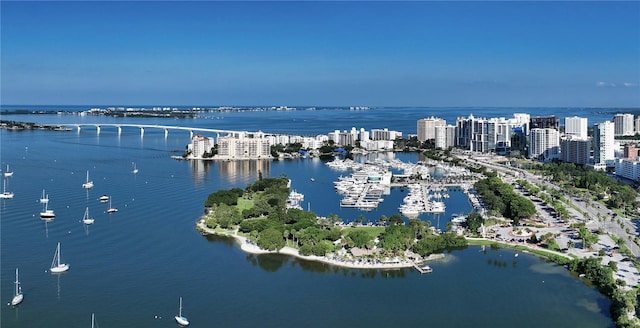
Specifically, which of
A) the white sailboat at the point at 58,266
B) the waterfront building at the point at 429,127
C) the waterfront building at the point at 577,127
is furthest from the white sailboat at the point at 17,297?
the waterfront building at the point at 577,127

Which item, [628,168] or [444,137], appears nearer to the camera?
[628,168]

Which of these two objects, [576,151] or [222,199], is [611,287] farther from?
[576,151]

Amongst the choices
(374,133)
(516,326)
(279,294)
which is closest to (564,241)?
(516,326)

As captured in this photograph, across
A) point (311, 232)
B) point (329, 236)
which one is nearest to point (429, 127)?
point (329, 236)

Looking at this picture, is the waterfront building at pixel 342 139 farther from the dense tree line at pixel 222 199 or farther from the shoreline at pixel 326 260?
the shoreline at pixel 326 260

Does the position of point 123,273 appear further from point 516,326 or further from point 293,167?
point 293,167

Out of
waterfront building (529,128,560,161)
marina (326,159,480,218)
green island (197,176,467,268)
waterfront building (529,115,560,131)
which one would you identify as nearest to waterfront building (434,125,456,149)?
waterfront building (529,115,560,131)
